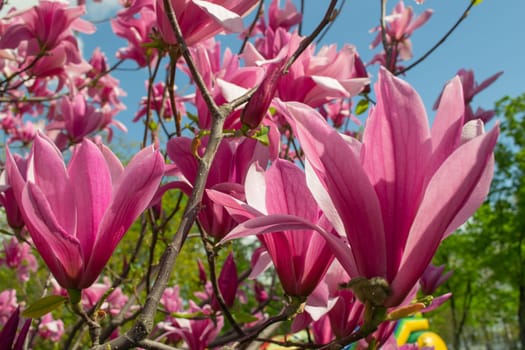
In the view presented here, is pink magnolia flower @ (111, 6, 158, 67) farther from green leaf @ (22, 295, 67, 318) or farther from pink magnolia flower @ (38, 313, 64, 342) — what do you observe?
pink magnolia flower @ (38, 313, 64, 342)

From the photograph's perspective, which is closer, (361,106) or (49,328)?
(361,106)

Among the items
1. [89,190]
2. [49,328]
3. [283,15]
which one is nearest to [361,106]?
[283,15]

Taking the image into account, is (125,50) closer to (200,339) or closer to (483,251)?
(200,339)

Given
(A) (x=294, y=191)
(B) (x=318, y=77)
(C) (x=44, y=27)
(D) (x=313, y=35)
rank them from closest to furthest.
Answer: (A) (x=294, y=191) → (D) (x=313, y=35) → (B) (x=318, y=77) → (C) (x=44, y=27)

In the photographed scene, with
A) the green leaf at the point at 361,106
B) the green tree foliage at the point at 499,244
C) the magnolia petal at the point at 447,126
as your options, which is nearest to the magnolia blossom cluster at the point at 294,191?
the magnolia petal at the point at 447,126

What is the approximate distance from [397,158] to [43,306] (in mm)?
650

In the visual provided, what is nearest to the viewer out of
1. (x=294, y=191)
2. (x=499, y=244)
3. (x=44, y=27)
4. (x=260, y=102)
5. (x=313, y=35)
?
(x=294, y=191)

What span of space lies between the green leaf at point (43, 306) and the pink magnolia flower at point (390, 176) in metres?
0.39

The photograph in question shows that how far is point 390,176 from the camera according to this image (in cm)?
65

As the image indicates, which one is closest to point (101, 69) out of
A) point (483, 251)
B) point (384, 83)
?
point (384, 83)

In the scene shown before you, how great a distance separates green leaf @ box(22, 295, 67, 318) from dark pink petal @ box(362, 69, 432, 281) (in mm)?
562

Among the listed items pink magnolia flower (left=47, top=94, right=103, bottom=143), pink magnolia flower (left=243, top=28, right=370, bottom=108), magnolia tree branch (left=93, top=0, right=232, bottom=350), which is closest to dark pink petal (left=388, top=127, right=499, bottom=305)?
magnolia tree branch (left=93, top=0, right=232, bottom=350)

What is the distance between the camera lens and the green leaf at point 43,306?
0.83m

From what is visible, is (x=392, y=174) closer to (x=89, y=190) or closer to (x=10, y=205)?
(x=89, y=190)
